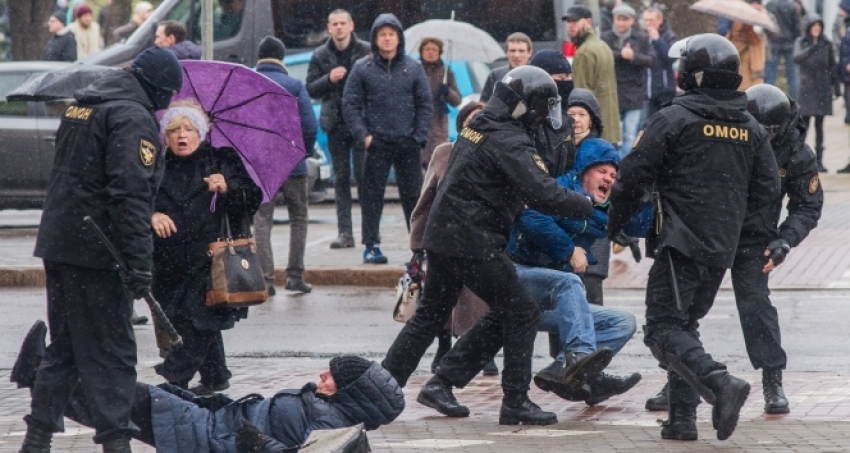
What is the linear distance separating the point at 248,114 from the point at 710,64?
2.75 meters

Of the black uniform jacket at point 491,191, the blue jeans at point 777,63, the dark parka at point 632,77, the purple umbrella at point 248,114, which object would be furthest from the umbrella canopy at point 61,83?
the blue jeans at point 777,63

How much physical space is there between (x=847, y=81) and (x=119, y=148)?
17019 mm

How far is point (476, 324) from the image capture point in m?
9.02

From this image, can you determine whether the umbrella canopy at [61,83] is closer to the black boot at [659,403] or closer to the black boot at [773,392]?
the black boot at [659,403]

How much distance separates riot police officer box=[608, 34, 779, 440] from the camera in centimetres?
798

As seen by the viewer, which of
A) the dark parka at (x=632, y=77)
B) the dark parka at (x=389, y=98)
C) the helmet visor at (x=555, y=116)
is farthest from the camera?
the dark parka at (x=632, y=77)

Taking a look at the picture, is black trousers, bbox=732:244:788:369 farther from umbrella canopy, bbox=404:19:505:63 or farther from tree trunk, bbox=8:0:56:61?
tree trunk, bbox=8:0:56:61

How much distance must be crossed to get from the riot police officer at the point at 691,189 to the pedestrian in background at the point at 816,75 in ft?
46.1

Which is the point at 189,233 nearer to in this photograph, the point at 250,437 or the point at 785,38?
the point at 250,437

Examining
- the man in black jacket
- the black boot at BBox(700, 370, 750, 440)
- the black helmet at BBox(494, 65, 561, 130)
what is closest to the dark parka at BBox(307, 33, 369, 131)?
the man in black jacket

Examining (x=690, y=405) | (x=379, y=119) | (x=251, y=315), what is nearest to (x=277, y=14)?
(x=379, y=119)

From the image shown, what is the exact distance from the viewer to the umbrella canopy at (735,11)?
21.4 metres

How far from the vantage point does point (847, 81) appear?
75.5ft

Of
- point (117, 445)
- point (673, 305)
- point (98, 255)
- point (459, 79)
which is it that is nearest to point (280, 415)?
point (117, 445)
